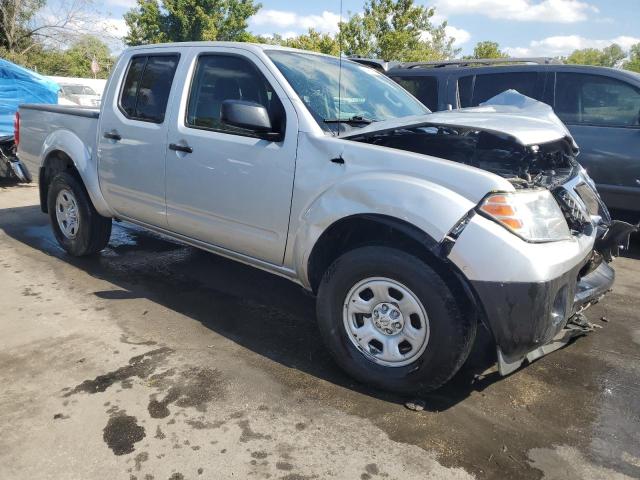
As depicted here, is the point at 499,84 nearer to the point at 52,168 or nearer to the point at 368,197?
the point at 368,197

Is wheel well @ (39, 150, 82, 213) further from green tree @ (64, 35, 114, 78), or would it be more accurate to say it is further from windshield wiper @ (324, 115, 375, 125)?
green tree @ (64, 35, 114, 78)

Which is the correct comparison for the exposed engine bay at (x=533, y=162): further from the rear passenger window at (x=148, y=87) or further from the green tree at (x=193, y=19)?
the green tree at (x=193, y=19)

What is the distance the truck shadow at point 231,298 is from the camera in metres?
3.14

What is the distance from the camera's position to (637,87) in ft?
17.8

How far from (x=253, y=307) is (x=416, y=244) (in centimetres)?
175

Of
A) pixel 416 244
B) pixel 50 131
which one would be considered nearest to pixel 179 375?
pixel 416 244

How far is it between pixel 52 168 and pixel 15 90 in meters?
4.48

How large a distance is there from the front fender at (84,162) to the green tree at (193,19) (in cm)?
2822

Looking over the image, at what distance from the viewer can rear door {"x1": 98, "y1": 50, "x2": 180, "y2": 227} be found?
4023 mm

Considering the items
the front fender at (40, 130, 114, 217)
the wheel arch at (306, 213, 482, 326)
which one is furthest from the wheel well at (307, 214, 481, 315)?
the front fender at (40, 130, 114, 217)

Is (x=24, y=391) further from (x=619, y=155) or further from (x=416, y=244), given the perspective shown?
(x=619, y=155)

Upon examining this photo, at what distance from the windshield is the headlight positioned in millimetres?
1192

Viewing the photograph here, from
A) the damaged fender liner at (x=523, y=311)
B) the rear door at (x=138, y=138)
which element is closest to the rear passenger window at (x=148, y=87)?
the rear door at (x=138, y=138)

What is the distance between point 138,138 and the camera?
4.12 metres
